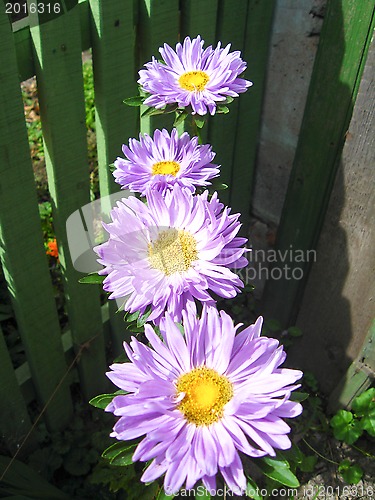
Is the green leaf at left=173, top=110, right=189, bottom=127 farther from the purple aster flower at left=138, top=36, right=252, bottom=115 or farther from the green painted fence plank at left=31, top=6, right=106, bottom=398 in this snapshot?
the green painted fence plank at left=31, top=6, right=106, bottom=398

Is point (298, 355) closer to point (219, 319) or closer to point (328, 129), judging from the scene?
point (328, 129)

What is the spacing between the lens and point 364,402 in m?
2.11

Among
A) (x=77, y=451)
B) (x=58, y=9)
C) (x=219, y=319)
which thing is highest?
(x=58, y=9)

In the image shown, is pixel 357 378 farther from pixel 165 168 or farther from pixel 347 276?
pixel 165 168

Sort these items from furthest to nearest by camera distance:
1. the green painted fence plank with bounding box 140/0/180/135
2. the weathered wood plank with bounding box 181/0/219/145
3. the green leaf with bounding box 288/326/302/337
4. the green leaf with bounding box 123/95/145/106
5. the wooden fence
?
the green leaf with bounding box 288/326/302/337, the weathered wood plank with bounding box 181/0/219/145, the green painted fence plank with bounding box 140/0/180/135, the wooden fence, the green leaf with bounding box 123/95/145/106

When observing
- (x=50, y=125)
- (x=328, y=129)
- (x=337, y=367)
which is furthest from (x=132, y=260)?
(x=337, y=367)

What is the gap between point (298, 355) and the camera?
2.50m

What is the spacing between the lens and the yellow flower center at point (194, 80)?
54.4 inches

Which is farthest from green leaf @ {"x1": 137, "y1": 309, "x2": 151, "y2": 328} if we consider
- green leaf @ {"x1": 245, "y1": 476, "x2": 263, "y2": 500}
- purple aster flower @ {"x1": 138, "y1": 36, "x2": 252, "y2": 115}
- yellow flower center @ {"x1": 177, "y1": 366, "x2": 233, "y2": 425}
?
purple aster flower @ {"x1": 138, "y1": 36, "x2": 252, "y2": 115}

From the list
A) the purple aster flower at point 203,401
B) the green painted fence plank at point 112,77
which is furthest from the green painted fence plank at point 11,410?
the purple aster flower at point 203,401

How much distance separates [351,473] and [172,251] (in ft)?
4.34

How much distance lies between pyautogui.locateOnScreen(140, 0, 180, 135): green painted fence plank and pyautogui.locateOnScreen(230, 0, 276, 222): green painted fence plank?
341 millimetres

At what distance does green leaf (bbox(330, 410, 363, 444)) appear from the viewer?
2082 millimetres

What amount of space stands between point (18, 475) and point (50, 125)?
1.07m
